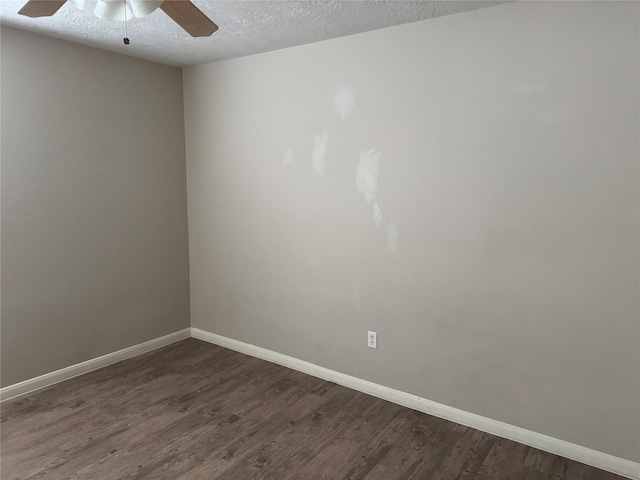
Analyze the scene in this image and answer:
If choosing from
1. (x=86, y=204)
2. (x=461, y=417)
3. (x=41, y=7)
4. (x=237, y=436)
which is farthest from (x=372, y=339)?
(x=41, y=7)

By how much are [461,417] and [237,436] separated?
1.30 meters

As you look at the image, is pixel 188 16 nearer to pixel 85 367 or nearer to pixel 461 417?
pixel 461 417

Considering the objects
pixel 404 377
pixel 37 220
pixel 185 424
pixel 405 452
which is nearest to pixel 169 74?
pixel 37 220

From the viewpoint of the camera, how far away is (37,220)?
3033mm

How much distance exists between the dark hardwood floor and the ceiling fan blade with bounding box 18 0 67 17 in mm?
2037

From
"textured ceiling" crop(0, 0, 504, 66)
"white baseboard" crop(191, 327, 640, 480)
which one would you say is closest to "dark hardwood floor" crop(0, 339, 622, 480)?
"white baseboard" crop(191, 327, 640, 480)

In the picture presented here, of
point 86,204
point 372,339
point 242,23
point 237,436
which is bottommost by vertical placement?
point 237,436

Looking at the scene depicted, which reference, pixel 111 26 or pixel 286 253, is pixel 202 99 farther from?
pixel 286 253

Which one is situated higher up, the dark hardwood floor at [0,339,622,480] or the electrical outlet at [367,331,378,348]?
the electrical outlet at [367,331,378,348]

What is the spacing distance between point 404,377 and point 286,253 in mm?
1194

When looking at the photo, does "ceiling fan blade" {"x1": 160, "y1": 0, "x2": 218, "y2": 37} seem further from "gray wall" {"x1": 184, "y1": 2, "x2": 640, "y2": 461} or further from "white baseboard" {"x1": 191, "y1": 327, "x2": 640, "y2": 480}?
"white baseboard" {"x1": 191, "y1": 327, "x2": 640, "y2": 480}

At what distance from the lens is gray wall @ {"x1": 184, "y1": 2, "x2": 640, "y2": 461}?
221cm

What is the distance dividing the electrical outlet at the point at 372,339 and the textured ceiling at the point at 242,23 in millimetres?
1897

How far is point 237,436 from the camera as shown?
8.53ft
